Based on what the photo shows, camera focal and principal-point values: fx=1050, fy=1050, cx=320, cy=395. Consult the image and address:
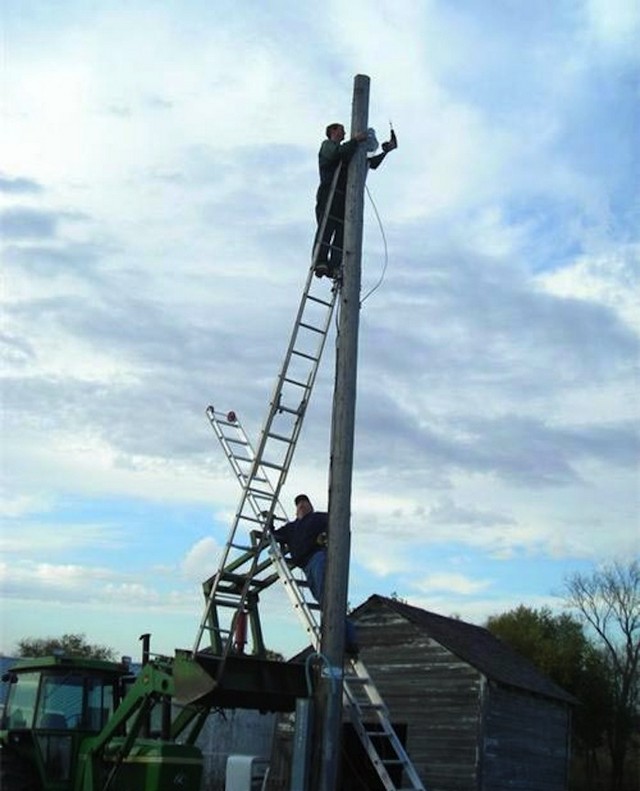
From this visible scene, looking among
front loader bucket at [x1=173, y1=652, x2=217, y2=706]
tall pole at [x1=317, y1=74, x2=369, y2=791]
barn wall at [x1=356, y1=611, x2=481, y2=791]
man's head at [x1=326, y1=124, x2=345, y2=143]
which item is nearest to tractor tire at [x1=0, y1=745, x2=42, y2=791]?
front loader bucket at [x1=173, y1=652, x2=217, y2=706]

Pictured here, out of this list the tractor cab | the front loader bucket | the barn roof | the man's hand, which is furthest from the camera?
the barn roof

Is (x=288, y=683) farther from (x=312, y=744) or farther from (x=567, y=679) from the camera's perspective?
(x=567, y=679)

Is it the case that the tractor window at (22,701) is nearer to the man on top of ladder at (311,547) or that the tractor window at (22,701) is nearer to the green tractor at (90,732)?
the green tractor at (90,732)

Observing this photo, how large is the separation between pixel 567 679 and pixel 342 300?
123ft

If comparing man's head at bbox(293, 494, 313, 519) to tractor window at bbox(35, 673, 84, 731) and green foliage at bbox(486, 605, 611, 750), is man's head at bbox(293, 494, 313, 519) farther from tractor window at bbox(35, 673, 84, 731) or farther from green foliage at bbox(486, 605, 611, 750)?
green foliage at bbox(486, 605, 611, 750)

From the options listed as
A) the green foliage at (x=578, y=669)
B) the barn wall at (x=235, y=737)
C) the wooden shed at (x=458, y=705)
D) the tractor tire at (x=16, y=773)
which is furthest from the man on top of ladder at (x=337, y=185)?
the green foliage at (x=578, y=669)

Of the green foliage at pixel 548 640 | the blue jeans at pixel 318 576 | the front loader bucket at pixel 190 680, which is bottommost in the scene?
the front loader bucket at pixel 190 680

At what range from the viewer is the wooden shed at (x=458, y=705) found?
79.6ft

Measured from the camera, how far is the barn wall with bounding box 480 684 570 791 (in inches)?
963

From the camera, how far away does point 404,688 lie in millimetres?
25766

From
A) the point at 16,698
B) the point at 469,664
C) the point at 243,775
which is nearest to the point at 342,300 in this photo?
the point at 16,698

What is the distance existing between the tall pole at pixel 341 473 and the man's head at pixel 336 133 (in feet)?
0.53

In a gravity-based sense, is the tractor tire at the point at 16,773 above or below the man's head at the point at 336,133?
below

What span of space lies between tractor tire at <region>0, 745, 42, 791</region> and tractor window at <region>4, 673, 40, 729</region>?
14.9 inches
